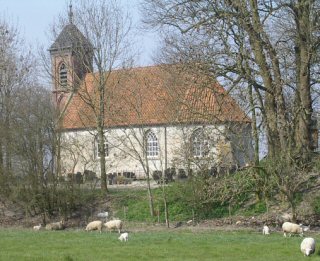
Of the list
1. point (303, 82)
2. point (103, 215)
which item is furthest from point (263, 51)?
point (103, 215)

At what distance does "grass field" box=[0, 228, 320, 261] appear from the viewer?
14.7 meters

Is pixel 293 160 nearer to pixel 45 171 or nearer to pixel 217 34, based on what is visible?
pixel 217 34

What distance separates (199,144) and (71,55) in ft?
60.5

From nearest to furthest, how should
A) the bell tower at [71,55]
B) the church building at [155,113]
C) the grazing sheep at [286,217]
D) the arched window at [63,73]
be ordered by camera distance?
the grazing sheep at [286,217], the church building at [155,113], the bell tower at [71,55], the arched window at [63,73]

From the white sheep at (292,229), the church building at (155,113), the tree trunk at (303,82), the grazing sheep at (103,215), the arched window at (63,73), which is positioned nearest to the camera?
the white sheep at (292,229)

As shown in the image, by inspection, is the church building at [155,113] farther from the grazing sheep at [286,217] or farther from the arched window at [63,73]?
the grazing sheep at [286,217]

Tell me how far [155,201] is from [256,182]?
322 inches

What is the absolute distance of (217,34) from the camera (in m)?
24.9

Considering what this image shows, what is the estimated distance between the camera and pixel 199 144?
2706 cm

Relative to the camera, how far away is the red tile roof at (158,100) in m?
26.0

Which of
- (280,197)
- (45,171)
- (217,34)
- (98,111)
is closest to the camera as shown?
(217,34)

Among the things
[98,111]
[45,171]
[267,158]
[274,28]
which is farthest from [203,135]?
[98,111]

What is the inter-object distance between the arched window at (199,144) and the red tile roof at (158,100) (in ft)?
1.93

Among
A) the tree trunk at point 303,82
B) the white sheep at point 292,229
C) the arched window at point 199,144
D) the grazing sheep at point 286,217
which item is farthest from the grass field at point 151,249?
the tree trunk at point 303,82
